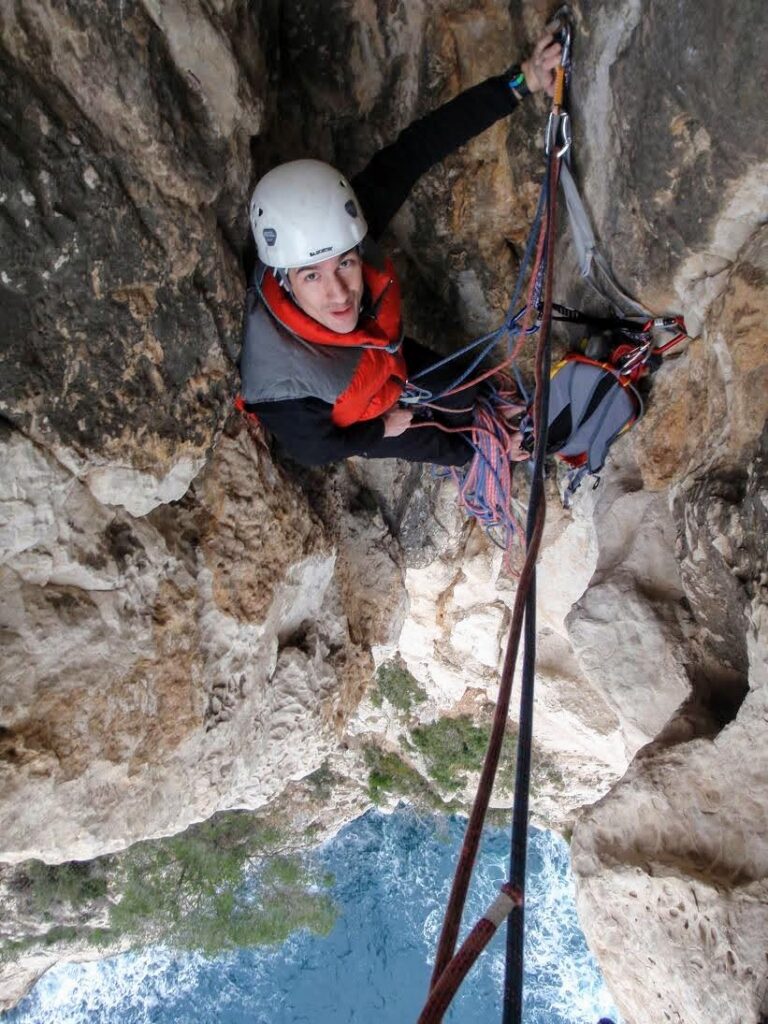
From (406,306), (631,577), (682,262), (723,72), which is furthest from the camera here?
(406,306)

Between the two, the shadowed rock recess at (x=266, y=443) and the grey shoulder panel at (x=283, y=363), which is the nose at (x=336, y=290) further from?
the shadowed rock recess at (x=266, y=443)

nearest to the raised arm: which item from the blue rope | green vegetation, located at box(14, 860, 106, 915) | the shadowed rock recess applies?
the shadowed rock recess

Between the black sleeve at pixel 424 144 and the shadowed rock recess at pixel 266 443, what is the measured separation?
209 millimetres

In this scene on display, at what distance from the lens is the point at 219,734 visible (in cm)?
302

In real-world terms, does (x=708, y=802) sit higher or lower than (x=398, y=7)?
lower

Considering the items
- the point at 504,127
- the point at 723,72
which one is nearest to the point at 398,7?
the point at 504,127

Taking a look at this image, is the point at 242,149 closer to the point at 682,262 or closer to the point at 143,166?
the point at 143,166

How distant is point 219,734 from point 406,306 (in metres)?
2.24

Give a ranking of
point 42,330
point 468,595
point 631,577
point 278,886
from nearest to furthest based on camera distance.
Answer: point 42,330, point 631,577, point 468,595, point 278,886

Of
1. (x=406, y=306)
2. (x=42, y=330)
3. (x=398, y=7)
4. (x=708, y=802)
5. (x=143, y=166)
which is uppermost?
(x=398, y=7)

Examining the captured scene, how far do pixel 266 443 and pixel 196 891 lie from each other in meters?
6.32

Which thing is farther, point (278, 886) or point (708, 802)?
point (278, 886)

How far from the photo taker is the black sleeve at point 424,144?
8.05 feet

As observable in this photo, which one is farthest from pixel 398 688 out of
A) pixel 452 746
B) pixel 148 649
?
pixel 148 649
